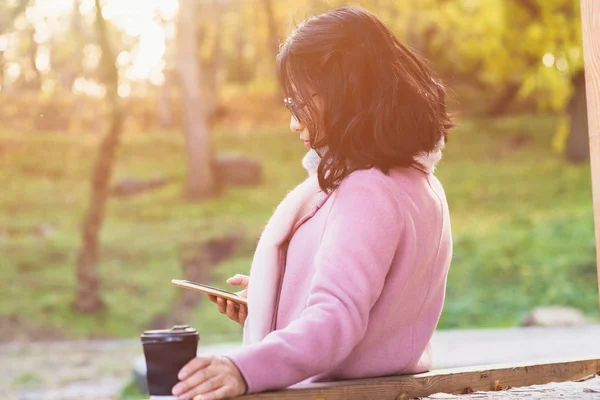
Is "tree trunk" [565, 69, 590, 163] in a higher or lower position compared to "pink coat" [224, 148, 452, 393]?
higher

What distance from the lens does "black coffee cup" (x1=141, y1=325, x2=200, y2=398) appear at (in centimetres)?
161

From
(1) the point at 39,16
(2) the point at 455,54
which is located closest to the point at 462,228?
(2) the point at 455,54

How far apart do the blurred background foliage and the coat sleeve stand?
365 inches

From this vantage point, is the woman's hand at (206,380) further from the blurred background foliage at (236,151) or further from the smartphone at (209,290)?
the blurred background foliage at (236,151)

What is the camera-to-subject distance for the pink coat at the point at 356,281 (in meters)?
1.75

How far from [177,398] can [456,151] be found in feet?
54.7

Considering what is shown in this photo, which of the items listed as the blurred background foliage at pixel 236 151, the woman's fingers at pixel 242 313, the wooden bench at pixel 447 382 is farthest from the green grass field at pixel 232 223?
the woman's fingers at pixel 242 313

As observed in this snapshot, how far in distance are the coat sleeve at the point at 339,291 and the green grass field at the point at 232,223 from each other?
9.99 meters

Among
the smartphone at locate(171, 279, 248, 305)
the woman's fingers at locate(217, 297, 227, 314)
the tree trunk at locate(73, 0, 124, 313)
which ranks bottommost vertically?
the woman's fingers at locate(217, 297, 227, 314)

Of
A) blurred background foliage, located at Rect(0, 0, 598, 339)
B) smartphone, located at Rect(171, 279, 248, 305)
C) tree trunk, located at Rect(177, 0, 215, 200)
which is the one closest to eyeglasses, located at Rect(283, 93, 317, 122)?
smartphone, located at Rect(171, 279, 248, 305)

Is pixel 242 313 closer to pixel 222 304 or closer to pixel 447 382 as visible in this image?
pixel 222 304

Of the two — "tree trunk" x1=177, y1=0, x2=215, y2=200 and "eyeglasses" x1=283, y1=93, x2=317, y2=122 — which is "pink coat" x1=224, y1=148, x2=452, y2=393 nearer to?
"eyeglasses" x1=283, y1=93, x2=317, y2=122

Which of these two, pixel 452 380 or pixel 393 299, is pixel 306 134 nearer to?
pixel 393 299

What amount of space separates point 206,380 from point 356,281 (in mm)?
377
